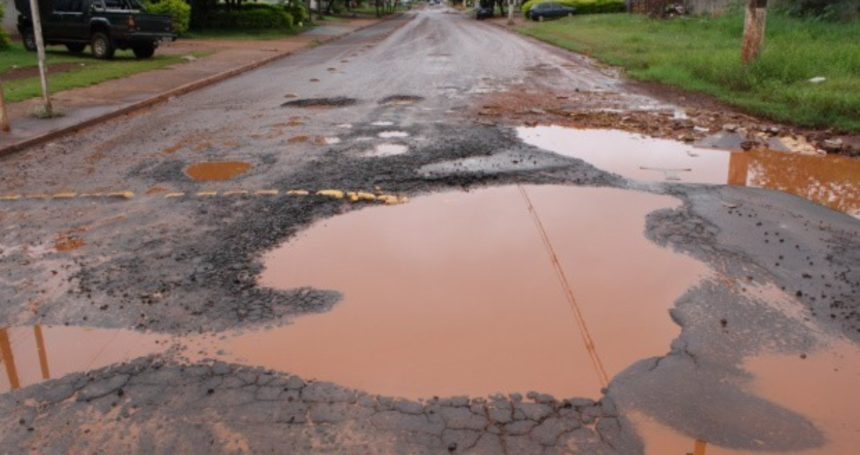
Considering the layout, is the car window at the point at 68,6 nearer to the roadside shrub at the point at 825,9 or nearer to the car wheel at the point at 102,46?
the car wheel at the point at 102,46

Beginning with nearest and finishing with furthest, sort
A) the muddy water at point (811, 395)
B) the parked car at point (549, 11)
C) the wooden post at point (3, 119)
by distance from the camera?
1. the muddy water at point (811, 395)
2. the wooden post at point (3, 119)
3. the parked car at point (549, 11)

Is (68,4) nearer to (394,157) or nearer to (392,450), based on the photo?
(394,157)

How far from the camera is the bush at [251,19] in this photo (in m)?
34.0

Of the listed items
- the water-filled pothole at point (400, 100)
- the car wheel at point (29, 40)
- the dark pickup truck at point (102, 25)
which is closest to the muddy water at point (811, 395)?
the water-filled pothole at point (400, 100)

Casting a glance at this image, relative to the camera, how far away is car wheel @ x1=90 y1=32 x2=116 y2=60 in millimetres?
19109

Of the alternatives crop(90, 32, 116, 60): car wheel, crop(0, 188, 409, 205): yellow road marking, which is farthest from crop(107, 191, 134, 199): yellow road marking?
crop(90, 32, 116, 60): car wheel

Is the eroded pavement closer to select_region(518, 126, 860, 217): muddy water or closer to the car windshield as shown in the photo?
select_region(518, 126, 860, 217): muddy water

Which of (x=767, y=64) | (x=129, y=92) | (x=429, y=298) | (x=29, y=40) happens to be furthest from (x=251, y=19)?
(x=429, y=298)

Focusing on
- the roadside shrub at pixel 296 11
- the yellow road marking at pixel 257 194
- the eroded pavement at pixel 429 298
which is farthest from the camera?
the roadside shrub at pixel 296 11

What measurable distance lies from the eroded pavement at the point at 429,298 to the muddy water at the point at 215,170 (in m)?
0.06

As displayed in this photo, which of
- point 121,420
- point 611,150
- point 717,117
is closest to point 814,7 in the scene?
point 717,117

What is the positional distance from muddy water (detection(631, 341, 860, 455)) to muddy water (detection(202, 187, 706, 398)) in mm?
481

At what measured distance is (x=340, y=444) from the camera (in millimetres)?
3014

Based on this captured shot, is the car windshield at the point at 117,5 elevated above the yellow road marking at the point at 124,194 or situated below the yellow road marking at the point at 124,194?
above
